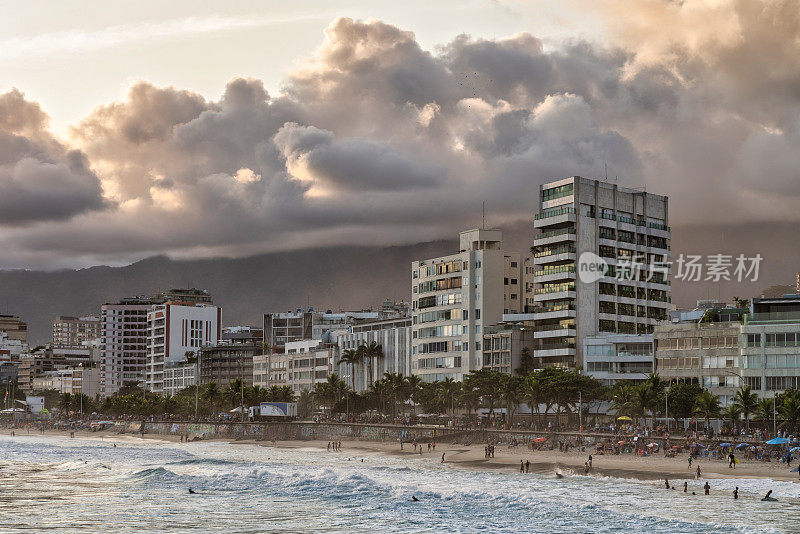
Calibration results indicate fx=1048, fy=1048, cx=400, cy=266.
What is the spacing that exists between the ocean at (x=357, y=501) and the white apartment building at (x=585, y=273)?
7201cm

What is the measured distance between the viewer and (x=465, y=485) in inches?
3696

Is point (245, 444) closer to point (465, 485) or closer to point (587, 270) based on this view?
point (587, 270)

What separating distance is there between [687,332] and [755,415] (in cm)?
1817

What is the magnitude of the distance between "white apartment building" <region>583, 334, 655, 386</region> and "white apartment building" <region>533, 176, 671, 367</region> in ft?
26.3

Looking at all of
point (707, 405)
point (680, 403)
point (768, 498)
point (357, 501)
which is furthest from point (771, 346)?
point (357, 501)

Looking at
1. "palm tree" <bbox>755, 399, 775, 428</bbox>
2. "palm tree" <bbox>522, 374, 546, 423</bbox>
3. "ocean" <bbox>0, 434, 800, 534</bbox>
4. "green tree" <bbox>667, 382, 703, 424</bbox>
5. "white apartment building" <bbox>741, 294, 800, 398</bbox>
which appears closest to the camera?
"ocean" <bbox>0, 434, 800, 534</bbox>

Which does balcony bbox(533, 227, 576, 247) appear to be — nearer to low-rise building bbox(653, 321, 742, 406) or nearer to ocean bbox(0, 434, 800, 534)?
A: low-rise building bbox(653, 321, 742, 406)

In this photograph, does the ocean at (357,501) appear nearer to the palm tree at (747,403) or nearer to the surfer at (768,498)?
the surfer at (768,498)

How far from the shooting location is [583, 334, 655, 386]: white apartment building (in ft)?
564

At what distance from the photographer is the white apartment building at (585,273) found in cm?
18975

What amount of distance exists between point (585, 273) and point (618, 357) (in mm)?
21544

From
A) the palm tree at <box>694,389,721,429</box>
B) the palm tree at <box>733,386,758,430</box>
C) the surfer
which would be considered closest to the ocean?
the surfer

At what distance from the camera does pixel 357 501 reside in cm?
8481

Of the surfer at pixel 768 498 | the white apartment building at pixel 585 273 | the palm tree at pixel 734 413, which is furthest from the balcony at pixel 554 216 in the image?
the surfer at pixel 768 498
